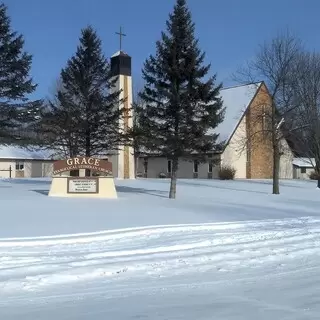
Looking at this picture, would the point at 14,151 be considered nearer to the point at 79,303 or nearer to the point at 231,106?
the point at 231,106

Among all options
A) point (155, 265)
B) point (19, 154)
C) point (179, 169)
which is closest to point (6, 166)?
point (19, 154)

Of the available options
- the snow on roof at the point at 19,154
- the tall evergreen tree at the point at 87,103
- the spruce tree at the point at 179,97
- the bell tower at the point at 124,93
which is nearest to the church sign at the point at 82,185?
the spruce tree at the point at 179,97

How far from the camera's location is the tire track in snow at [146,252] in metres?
8.15

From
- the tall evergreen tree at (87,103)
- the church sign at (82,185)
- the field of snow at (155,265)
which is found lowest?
the field of snow at (155,265)

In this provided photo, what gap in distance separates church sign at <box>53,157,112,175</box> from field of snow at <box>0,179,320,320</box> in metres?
5.42

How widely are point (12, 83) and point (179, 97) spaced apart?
31.0 feet

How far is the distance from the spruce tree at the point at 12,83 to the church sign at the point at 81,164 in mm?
6647

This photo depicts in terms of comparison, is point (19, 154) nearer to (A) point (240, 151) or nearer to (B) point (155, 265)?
(A) point (240, 151)

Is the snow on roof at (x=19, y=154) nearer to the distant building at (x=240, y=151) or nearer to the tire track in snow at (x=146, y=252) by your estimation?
the distant building at (x=240, y=151)

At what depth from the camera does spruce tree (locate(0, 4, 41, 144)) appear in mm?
26688

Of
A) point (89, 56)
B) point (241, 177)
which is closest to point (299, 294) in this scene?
point (89, 56)

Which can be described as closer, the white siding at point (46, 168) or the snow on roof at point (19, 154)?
the snow on roof at point (19, 154)

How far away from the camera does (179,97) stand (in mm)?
23672

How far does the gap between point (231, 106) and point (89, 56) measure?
83.1 ft
